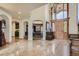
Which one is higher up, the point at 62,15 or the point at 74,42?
the point at 62,15

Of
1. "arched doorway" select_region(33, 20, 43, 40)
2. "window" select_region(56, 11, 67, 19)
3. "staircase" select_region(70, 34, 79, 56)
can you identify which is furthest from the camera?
"arched doorway" select_region(33, 20, 43, 40)

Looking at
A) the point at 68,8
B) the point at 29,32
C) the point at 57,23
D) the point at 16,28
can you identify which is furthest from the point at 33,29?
the point at 68,8

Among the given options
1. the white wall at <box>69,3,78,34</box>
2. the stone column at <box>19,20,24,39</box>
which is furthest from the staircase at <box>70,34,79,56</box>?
the stone column at <box>19,20,24,39</box>

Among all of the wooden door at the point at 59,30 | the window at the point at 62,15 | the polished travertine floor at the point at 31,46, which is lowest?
the polished travertine floor at the point at 31,46

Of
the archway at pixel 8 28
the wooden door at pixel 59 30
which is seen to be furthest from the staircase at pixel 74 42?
the archway at pixel 8 28

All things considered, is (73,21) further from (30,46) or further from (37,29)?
(30,46)

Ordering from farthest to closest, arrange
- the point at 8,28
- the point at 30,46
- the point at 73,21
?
the point at 30,46 → the point at 8,28 → the point at 73,21

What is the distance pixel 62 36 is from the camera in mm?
Answer: 3365

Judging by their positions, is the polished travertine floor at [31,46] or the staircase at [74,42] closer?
the staircase at [74,42]

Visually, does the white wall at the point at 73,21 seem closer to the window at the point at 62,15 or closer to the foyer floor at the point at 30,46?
the window at the point at 62,15

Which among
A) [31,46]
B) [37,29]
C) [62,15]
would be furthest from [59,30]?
[31,46]

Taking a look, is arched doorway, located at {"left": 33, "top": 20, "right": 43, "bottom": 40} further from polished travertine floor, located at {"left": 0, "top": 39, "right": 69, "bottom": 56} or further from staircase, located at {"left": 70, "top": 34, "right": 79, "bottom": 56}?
staircase, located at {"left": 70, "top": 34, "right": 79, "bottom": 56}

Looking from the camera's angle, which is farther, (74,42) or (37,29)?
(37,29)

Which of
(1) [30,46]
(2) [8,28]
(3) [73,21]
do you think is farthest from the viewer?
(1) [30,46]
